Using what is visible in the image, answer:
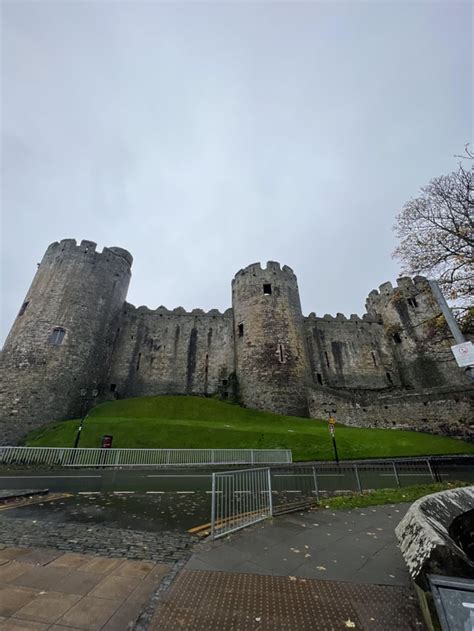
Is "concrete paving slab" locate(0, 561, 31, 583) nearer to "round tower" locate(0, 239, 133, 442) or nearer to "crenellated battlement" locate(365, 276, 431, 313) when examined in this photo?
"round tower" locate(0, 239, 133, 442)

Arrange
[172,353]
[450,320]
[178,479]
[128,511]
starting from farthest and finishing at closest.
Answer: [172,353] → [178,479] → [128,511] → [450,320]

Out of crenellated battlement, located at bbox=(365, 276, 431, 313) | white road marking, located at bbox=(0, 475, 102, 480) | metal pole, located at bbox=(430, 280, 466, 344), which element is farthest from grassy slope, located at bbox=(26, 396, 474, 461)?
crenellated battlement, located at bbox=(365, 276, 431, 313)

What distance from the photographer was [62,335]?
21.2 meters

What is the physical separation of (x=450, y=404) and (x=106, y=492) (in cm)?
2108

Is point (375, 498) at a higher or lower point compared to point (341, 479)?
lower

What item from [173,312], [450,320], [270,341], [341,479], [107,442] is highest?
[173,312]

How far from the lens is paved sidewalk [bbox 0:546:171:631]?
247 cm

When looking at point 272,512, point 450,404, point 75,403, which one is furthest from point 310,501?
point 75,403

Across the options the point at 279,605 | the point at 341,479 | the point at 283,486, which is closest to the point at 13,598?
the point at 279,605

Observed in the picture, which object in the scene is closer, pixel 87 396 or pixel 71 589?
pixel 71 589

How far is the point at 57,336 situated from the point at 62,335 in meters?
0.32

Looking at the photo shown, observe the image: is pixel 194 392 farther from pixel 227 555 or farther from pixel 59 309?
pixel 227 555

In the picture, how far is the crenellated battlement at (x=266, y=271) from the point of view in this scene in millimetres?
27625

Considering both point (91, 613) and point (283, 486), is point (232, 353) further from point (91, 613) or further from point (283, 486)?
point (91, 613)
